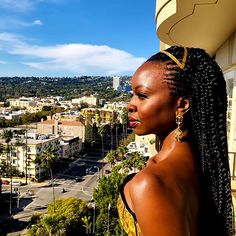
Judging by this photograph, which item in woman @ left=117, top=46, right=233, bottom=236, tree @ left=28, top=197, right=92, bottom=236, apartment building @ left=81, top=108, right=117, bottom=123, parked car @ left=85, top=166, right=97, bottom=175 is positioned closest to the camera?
woman @ left=117, top=46, right=233, bottom=236

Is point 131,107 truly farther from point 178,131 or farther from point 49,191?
point 49,191

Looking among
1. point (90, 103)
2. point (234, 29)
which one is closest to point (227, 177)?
point (234, 29)

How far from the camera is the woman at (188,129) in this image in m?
1.41

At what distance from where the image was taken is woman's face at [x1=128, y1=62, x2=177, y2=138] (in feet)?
4.86

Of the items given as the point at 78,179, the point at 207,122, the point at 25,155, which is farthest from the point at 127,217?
the point at 25,155

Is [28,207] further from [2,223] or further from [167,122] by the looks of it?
[167,122]

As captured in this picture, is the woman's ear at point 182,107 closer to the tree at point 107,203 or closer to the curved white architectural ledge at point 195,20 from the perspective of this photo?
the curved white architectural ledge at point 195,20

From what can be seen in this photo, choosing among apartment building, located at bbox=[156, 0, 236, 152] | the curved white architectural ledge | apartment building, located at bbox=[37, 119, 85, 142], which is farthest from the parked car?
the curved white architectural ledge

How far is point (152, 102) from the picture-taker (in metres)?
1.49

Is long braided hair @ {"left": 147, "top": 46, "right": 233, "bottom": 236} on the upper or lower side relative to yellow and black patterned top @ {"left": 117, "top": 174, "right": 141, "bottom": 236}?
upper

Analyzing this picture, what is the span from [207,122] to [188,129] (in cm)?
8

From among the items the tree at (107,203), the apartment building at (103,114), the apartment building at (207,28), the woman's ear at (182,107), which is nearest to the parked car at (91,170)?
the tree at (107,203)

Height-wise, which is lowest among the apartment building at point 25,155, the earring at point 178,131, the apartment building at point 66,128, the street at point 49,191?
the street at point 49,191

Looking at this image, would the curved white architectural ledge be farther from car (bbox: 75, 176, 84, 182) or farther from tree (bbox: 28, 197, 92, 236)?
car (bbox: 75, 176, 84, 182)
